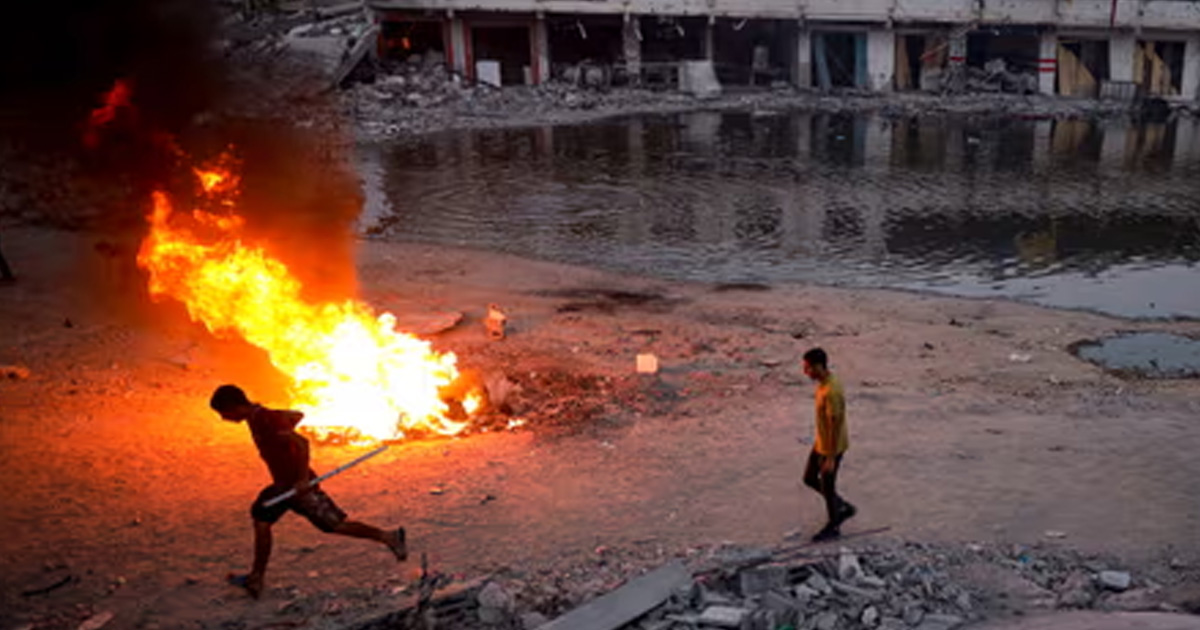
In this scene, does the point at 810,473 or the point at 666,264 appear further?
the point at 666,264

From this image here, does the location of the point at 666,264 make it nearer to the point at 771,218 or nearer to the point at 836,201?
the point at 771,218

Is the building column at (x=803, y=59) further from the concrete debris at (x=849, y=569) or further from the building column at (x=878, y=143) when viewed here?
the concrete debris at (x=849, y=569)

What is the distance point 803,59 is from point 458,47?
13.9m

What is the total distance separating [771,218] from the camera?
62.1ft

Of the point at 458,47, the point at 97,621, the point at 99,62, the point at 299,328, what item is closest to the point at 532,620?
the point at 97,621

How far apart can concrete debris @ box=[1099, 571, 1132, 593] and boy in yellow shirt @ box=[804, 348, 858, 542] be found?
1.54 m

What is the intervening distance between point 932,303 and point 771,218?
5.93m

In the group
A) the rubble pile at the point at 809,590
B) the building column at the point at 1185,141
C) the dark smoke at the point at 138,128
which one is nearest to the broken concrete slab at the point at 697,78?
the building column at the point at 1185,141

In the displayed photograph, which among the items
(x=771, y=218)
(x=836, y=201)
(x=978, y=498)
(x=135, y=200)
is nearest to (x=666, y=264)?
(x=771, y=218)

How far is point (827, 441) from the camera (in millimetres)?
6246

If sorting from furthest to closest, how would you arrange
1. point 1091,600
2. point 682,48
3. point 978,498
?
1. point 682,48
2. point 978,498
3. point 1091,600

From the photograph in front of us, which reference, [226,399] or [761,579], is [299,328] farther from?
[761,579]

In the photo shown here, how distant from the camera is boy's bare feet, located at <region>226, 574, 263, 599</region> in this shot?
220 inches

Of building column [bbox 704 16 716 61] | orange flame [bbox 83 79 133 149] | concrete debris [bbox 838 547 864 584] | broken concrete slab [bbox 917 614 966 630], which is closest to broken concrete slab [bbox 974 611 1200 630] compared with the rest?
broken concrete slab [bbox 917 614 966 630]
